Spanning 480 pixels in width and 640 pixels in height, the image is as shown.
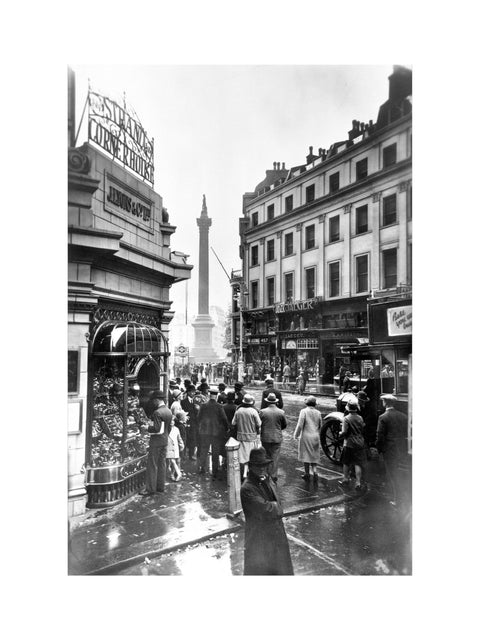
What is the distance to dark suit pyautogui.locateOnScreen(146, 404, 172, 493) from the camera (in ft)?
12.0

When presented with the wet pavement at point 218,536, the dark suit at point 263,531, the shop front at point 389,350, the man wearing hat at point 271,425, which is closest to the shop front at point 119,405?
the wet pavement at point 218,536

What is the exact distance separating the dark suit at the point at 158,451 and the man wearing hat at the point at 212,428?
0.63 metres

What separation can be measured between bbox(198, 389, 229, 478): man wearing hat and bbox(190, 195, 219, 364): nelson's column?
0.62 meters

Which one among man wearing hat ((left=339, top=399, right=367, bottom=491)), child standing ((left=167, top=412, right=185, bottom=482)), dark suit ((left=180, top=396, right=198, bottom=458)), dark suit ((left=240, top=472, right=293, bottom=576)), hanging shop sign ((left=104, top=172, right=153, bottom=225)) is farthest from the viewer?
dark suit ((left=180, top=396, right=198, bottom=458))

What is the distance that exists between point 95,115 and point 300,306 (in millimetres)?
3058

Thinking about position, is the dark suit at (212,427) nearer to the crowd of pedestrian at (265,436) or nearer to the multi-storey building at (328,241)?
the crowd of pedestrian at (265,436)

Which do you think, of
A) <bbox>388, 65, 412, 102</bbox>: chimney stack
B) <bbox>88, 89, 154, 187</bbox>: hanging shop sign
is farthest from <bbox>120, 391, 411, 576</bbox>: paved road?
<bbox>388, 65, 412, 102</bbox>: chimney stack

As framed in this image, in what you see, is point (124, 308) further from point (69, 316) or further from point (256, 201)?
point (256, 201)

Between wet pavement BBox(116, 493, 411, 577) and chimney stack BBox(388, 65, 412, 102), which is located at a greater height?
chimney stack BBox(388, 65, 412, 102)

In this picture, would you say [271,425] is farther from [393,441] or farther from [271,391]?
[393,441]

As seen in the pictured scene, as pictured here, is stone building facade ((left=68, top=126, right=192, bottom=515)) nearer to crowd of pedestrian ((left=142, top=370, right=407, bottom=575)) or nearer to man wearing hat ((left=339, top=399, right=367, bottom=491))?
crowd of pedestrian ((left=142, top=370, right=407, bottom=575))

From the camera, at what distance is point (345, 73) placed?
3.32 m

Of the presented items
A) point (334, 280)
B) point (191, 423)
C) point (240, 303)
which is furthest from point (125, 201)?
point (191, 423)
